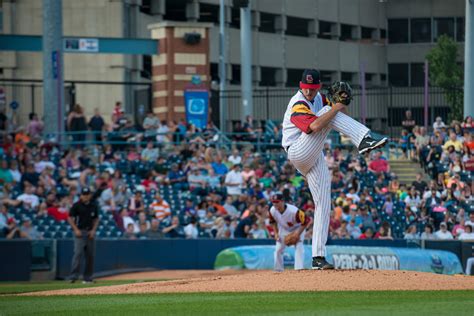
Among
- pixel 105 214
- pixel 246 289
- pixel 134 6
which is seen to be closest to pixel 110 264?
pixel 105 214

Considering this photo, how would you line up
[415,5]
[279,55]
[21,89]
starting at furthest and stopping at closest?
[415,5]
[279,55]
[21,89]

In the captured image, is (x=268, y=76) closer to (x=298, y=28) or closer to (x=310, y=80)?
(x=298, y=28)

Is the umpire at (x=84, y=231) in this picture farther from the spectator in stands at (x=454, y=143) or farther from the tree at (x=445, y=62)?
the tree at (x=445, y=62)

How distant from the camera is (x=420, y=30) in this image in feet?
181

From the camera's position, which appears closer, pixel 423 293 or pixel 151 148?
pixel 423 293

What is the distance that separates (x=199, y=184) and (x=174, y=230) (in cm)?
252

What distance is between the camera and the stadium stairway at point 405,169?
30.8 meters

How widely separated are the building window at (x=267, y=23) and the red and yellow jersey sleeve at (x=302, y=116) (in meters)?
35.0

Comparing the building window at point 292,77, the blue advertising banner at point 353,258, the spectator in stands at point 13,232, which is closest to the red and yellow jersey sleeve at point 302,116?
the blue advertising banner at point 353,258

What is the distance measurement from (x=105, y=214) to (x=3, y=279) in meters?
3.02

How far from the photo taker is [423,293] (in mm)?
12047

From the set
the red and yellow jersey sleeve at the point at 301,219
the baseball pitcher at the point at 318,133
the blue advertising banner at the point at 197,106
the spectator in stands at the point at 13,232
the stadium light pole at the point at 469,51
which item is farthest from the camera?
the blue advertising banner at the point at 197,106

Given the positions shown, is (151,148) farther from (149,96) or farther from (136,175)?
(149,96)

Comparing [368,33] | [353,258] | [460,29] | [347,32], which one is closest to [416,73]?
[460,29]
